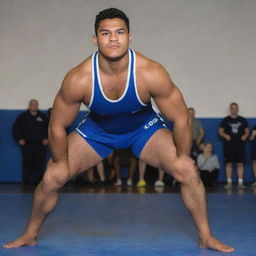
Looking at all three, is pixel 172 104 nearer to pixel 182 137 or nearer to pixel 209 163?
pixel 182 137

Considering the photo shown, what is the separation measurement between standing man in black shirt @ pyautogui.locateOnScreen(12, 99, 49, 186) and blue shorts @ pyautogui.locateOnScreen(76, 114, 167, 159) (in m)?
6.05

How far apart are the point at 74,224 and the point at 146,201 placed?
2.10 m

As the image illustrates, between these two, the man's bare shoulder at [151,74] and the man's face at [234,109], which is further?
the man's face at [234,109]

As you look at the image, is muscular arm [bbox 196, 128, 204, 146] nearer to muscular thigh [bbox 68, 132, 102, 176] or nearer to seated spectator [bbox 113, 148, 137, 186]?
seated spectator [bbox 113, 148, 137, 186]

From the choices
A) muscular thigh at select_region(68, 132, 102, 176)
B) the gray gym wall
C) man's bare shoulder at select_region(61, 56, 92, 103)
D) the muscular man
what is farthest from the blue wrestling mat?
the gray gym wall

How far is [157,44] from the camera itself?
11008 millimetres

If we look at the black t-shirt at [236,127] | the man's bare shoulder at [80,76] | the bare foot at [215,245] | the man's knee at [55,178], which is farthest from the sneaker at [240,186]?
the man's bare shoulder at [80,76]

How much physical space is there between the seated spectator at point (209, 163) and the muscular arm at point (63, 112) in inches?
243

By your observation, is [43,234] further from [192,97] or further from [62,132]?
[192,97]

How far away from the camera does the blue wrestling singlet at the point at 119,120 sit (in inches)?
156

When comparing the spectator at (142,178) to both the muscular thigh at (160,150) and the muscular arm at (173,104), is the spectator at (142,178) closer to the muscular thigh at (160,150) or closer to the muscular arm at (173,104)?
the muscular thigh at (160,150)

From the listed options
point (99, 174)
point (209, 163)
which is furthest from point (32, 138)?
point (209, 163)

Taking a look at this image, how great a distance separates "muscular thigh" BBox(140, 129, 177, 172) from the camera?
4.18 meters

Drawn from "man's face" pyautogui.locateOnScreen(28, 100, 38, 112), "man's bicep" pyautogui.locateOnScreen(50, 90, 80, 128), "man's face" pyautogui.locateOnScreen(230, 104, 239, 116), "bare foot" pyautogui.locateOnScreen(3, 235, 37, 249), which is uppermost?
"man's bicep" pyautogui.locateOnScreen(50, 90, 80, 128)
